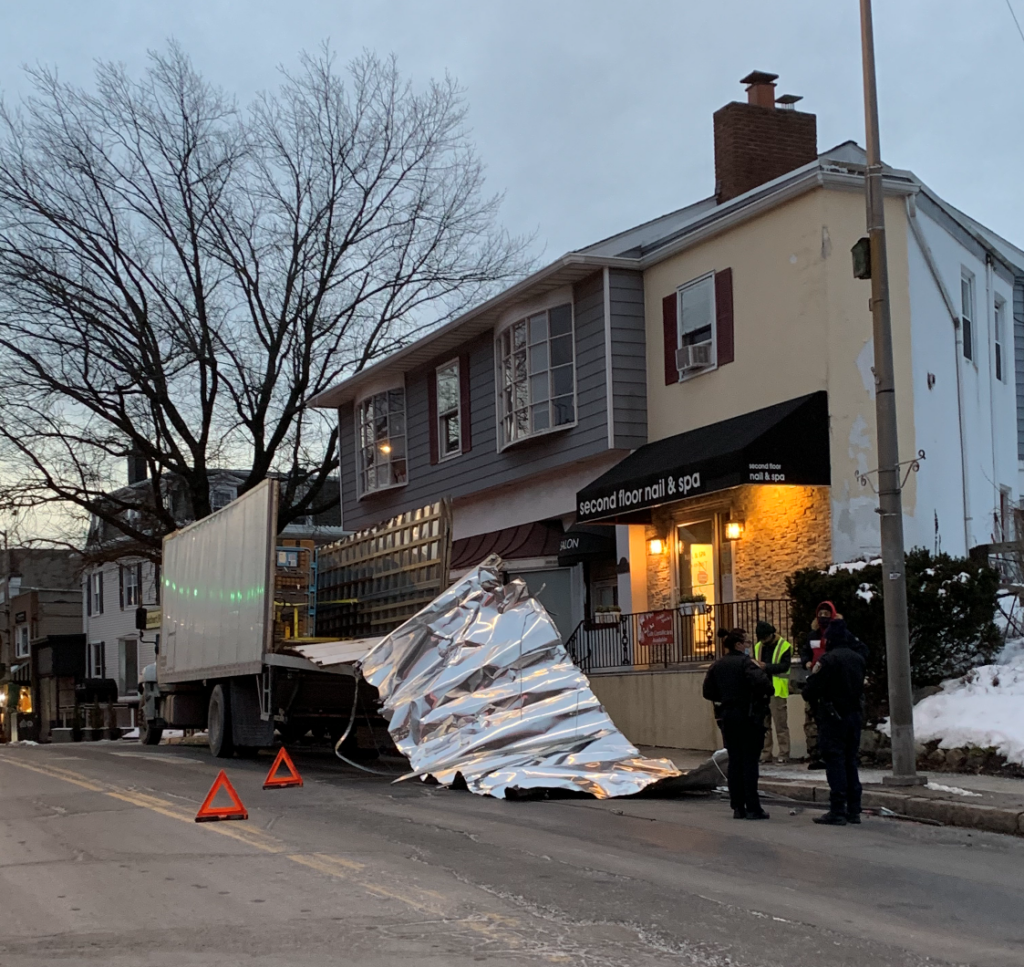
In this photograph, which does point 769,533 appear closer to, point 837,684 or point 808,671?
point 808,671

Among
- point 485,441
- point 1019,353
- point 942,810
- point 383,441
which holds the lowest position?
point 942,810

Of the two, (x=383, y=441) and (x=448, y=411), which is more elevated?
(x=448, y=411)

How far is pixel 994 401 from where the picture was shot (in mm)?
21641

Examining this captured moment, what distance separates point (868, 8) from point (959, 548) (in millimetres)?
8690

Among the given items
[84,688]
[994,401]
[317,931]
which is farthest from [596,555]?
[84,688]

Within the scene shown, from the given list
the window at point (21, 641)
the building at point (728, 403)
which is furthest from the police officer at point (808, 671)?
the window at point (21, 641)

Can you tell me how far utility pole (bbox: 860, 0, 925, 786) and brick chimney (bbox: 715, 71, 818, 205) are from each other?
931 centimetres

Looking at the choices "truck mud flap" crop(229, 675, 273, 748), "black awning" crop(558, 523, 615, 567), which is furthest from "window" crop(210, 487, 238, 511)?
"truck mud flap" crop(229, 675, 273, 748)

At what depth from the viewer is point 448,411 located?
87.6ft

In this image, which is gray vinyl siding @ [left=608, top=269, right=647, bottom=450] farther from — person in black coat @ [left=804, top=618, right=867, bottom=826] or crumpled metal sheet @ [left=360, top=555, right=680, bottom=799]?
person in black coat @ [left=804, top=618, right=867, bottom=826]

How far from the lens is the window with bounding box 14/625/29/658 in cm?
6181

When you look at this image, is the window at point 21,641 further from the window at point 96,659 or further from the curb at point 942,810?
the curb at point 942,810

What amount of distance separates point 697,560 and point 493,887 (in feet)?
43.3

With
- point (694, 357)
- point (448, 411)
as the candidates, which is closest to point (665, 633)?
point (694, 357)
